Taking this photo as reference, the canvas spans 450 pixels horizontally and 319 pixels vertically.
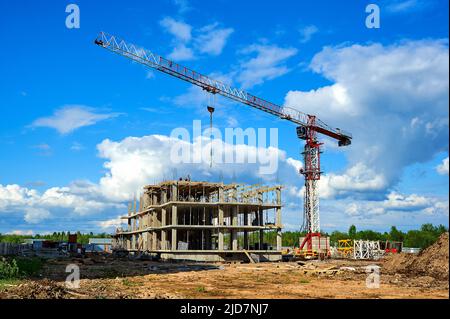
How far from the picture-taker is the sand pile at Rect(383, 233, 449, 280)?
27.8 m

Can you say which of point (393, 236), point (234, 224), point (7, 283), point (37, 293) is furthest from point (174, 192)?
point (393, 236)

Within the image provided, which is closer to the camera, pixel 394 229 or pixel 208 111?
pixel 208 111

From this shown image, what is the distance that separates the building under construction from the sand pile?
21.2 metres

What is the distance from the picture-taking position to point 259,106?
75.2 metres

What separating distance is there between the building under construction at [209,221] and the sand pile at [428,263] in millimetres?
21171

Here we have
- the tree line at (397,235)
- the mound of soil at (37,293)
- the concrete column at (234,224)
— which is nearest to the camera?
the mound of soil at (37,293)

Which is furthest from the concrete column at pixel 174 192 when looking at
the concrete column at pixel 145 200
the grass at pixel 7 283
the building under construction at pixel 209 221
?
the grass at pixel 7 283

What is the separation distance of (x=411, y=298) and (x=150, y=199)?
170 ft

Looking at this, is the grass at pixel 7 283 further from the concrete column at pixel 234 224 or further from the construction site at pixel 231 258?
the concrete column at pixel 234 224

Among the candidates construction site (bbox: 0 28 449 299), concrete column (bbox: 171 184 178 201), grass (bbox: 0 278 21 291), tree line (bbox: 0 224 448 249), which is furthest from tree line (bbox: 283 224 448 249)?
grass (bbox: 0 278 21 291)

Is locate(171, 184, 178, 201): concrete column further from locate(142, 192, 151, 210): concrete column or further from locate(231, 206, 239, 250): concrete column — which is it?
locate(142, 192, 151, 210): concrete column

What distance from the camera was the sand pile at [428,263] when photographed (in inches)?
1093
